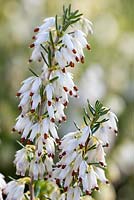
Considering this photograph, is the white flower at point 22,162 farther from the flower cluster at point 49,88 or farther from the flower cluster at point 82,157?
the flower cluster at point 82,157

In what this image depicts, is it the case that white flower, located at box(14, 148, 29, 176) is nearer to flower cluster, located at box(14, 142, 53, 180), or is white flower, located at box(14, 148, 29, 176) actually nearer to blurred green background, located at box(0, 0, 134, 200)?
flower cluster, located at box(14, 142, 53, 180)

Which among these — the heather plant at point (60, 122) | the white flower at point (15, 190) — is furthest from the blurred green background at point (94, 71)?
the heather plant at point (60, 122)

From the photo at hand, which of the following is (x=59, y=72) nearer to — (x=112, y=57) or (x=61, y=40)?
(x=61, y=40)

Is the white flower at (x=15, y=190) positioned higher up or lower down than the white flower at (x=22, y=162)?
lower down

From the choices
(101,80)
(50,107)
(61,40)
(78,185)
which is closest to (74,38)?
(61,40)

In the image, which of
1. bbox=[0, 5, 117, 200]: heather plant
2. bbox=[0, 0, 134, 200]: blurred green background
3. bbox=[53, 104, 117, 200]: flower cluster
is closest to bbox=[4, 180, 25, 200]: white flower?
bbox=[0, 5, 117, 200]: heather plant

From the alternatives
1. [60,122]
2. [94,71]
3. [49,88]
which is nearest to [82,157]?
[60,122]

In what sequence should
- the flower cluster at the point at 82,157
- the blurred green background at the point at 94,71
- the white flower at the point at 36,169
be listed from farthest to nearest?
1. the blurred green background at the point at 94,71
2. the white flower at the point at 36,169
3. the flower cluster at the point at 82,157

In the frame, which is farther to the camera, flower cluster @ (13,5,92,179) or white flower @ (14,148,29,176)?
white flower @ (14,148,29,176)
